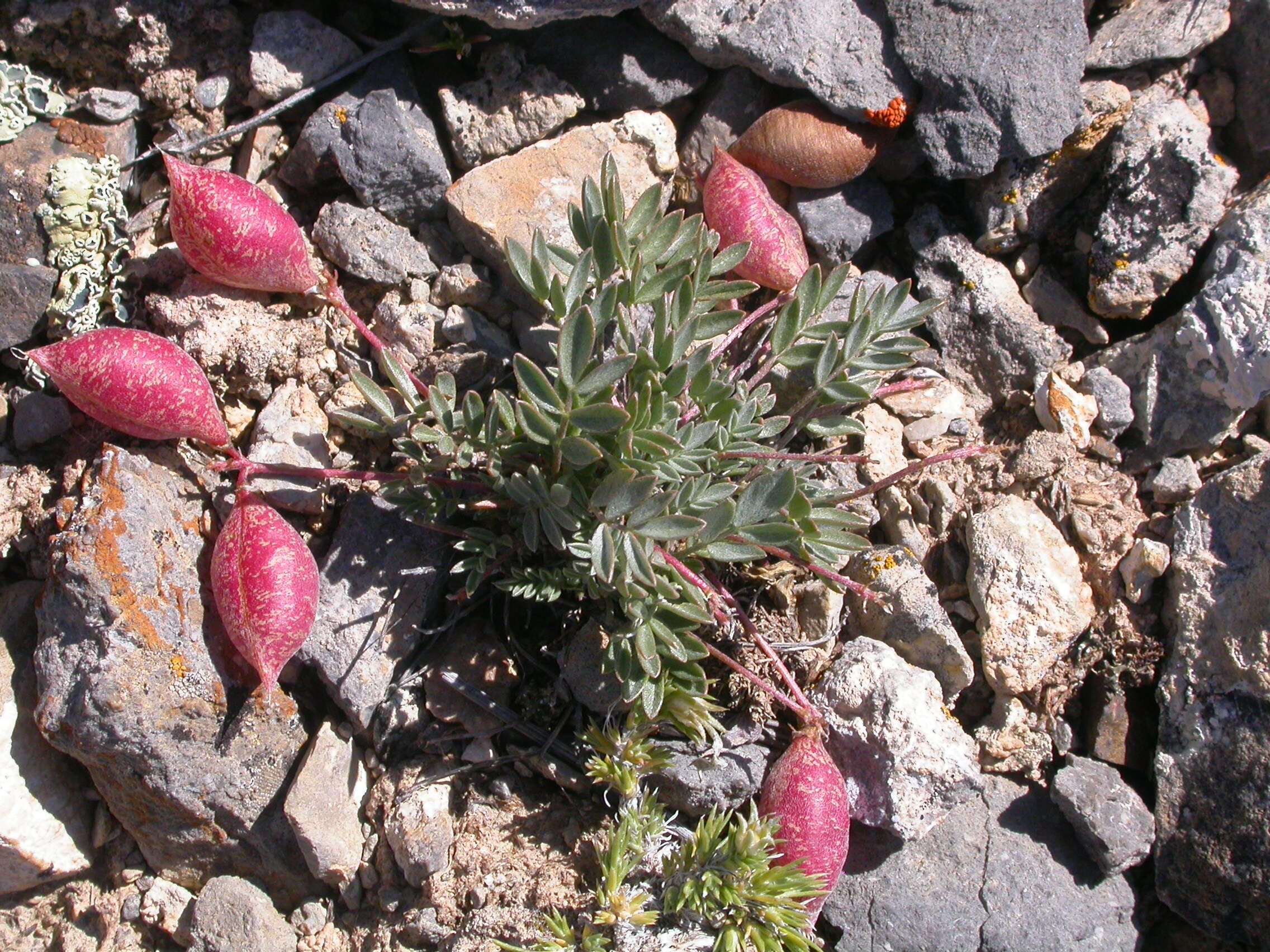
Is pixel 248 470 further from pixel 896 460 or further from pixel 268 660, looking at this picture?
pixel 896 460

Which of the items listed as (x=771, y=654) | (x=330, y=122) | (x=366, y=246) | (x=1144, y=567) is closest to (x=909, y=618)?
(x=771, y=654)

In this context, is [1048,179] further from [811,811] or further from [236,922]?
[236,922]

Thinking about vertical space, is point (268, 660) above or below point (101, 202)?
below

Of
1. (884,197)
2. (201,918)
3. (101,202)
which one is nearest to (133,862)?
(201,918)

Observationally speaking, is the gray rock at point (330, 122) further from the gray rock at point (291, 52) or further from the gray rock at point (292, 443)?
the gray rock at point (292, 443)

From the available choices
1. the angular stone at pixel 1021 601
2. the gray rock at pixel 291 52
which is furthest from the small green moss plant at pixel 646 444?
the gray rock at pixel 291 52

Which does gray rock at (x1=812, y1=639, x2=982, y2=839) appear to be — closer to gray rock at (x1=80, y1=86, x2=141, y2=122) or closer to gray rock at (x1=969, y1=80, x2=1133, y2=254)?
gray rock at (x1=969, y1=80, x2=1133, y2=254)

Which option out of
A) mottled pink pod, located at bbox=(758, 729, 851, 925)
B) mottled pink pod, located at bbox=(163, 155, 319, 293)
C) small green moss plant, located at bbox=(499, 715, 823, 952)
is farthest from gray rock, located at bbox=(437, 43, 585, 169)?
mottled pink pod, located at bbox=(758, 729, 851, 925)
